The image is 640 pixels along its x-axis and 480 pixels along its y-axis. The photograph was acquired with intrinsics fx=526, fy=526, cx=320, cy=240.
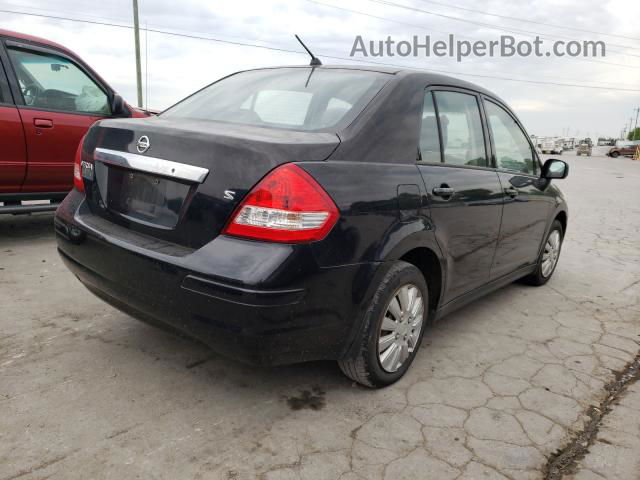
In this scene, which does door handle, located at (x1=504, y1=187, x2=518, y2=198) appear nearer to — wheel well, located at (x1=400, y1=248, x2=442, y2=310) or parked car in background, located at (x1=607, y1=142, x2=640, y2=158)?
wheel well, located at (x1=400, y1=248, x2=442, y2=310)

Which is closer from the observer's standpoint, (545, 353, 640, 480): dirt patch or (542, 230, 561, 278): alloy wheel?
(545, 353, 640, 480): dirt patch

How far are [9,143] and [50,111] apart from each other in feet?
1.66

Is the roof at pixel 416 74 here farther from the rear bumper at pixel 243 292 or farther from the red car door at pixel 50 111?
the red car door at pixel 50 111

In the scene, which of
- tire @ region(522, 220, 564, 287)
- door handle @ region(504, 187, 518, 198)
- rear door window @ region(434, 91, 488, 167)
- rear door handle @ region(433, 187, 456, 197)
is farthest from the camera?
tire @ region(522, 220, 564, 287)

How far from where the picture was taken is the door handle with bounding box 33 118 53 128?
15.7 ft

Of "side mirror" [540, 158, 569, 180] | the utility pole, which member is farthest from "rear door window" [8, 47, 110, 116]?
the utility pole

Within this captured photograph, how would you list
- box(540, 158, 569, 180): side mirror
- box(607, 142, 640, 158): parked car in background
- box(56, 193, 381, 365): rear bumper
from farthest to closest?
1. box(607, 142, 640, 158): parked car in background
2. box(540, 158, 569, 180): side mirror
3. box(56, 193, 381, 365): rear bumper

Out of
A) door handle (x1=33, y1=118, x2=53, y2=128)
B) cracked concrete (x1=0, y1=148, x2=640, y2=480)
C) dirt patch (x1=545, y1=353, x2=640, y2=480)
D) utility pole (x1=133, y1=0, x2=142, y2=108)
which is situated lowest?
dirt patch (x1=545, y1=353, x2=640, y2=480)

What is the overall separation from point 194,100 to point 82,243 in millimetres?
1128

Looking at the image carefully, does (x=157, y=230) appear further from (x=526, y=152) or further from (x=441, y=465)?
(x=526, y=152)

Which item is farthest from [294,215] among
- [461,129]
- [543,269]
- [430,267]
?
[543,269]

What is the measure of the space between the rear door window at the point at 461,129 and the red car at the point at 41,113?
333 cm

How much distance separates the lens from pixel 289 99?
2.79 m

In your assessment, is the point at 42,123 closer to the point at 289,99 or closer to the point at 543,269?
the point at 289,99
